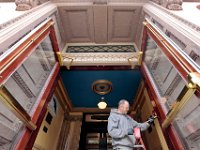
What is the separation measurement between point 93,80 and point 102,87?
38 centimetres

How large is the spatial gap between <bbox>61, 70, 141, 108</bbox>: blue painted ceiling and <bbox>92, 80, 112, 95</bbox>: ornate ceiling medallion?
0.29 ft

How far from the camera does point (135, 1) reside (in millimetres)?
4574

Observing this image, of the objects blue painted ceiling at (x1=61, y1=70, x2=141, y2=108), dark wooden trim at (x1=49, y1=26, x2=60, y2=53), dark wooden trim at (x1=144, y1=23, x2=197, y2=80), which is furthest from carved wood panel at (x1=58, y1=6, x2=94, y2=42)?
dark wooden trim at (x1=144, y1=23, x2=197, y2=80)

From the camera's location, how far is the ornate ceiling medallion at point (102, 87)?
200 inches

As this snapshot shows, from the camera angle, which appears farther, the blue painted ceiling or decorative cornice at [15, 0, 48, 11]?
the blue painted ceiling

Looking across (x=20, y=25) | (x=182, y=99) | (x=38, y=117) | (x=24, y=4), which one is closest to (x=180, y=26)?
(x=182, y=99)

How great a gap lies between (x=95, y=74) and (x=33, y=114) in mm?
2264

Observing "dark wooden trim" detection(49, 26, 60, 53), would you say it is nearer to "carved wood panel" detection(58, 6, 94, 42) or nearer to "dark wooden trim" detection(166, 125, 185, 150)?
"carved wood panel" detection(58, 6, 94, 42)

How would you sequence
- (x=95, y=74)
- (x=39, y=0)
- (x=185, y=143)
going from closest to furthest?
(x=185, y=143)
(x=39, y=0)
(x=95, y=74)

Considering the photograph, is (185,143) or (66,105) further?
(66,105)

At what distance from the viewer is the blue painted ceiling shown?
4746mm

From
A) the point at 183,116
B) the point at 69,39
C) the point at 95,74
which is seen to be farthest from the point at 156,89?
the point at 69,39

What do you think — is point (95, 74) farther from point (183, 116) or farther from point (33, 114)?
point (183, 116)

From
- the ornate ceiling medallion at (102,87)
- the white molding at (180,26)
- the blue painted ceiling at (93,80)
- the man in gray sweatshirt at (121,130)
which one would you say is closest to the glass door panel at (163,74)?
the white molding at (180,26)
